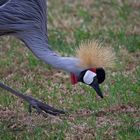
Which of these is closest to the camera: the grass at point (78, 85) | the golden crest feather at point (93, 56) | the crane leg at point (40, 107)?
the golden crest feather at point (93, 56)

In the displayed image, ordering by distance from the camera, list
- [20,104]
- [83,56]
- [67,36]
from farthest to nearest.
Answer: [67,36], [20,104], [83,56]

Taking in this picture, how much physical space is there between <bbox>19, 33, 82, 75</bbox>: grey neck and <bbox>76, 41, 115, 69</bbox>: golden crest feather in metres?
0.05

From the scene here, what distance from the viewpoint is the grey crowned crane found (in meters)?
4.70

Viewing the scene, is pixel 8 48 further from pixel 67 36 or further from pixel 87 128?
pixel 87 128

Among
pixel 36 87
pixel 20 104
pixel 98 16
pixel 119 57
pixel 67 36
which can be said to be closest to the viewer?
pixel 20 104

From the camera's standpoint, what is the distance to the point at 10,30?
4.93 m

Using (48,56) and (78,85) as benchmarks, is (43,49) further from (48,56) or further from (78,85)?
(78,85)

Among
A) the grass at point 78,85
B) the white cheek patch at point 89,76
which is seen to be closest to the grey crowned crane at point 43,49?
the white cheek patch at point 89,76

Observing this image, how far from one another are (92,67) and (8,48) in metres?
2.09

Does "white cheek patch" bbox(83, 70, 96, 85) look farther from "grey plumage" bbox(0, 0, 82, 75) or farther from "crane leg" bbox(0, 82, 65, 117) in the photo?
"crane leg" bbox(0, 82, 65, 117)

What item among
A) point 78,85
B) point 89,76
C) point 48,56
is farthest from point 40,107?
point 78,85

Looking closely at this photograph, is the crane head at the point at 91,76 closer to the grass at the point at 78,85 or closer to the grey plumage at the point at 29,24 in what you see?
the grey plumage at the point at 29,24

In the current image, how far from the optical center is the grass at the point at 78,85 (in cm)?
484

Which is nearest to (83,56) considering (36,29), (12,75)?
(36,29)
